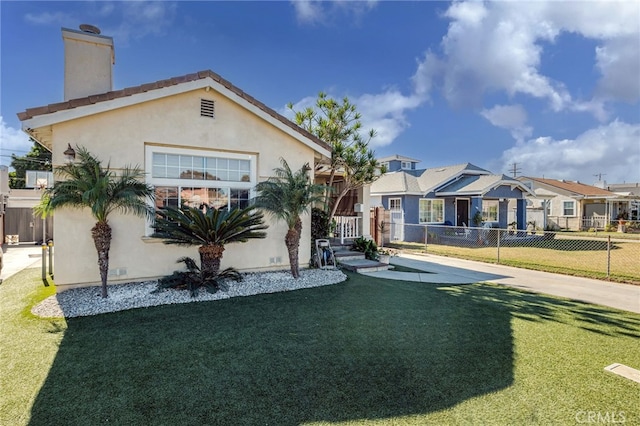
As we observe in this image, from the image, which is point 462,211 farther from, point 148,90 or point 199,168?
point 148,90

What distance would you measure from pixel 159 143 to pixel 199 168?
3.47ft

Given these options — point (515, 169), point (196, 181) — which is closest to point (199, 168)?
point (196, 181)

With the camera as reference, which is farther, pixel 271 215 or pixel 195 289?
pixel 271 215

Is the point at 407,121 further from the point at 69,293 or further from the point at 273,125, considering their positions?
the point at 69,293

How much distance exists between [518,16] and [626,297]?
9.95m

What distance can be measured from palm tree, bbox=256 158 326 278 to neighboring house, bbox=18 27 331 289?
0.71 metres

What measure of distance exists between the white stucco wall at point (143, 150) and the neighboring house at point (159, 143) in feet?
0.07

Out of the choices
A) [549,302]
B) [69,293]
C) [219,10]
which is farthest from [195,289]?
[219,10]

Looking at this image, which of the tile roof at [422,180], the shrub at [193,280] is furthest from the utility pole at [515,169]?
the shrub at [193,280]

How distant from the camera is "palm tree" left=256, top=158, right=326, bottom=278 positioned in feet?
26.7

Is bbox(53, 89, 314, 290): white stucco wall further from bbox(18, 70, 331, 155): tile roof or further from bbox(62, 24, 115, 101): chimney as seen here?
bbox(62, 24, 115, 101): chimney

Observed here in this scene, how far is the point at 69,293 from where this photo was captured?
22.4 feet

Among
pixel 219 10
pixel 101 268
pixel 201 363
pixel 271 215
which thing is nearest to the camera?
pixel 201 363

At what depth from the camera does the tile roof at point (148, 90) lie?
6496 millimetres
